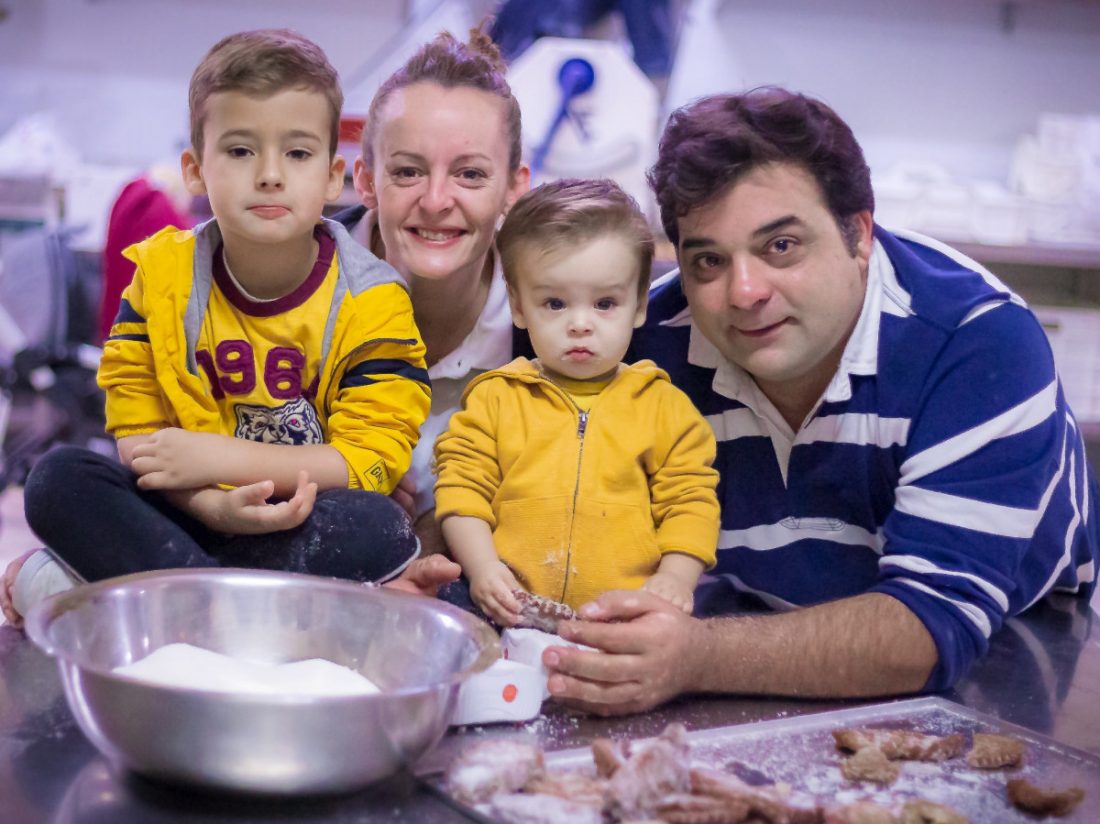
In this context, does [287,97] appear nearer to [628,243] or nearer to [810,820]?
[628,243]

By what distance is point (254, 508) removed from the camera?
4.45 ft

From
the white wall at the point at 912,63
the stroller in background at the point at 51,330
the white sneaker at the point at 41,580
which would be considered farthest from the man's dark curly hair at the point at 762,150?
the white wall at the point at 912,63

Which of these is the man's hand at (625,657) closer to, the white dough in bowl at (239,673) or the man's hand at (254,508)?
the white dough in bowl at (239,673)

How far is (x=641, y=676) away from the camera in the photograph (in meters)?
1.24

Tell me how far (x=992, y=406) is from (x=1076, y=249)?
2512mm

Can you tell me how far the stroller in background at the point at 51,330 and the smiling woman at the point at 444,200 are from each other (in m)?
2.06

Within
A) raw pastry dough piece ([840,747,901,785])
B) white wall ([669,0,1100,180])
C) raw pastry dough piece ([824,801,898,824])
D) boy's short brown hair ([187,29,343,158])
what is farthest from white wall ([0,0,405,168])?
raw pastry dough piece ([824,801,898,824])

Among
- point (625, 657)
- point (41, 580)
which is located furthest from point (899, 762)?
point (41, 580)

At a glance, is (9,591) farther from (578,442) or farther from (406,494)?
(578,442)

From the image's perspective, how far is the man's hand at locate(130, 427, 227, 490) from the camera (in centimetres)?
137

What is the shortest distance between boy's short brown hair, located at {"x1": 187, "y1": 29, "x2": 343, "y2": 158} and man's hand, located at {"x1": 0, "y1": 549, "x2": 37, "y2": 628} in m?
0.51

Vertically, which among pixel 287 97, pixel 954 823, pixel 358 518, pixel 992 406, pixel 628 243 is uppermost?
pixel 287 97

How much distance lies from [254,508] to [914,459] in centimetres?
75

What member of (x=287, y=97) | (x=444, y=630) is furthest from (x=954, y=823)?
(x=287, y=97)
